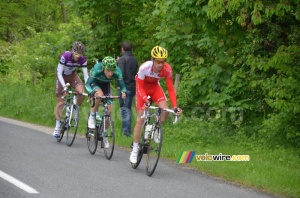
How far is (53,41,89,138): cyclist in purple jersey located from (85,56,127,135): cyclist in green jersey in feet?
2.66

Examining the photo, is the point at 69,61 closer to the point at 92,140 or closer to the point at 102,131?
the point at 92,140

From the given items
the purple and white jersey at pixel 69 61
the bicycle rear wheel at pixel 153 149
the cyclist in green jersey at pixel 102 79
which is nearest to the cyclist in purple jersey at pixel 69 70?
the purple and white jersey at pixel 69 61

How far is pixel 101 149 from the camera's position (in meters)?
12.4

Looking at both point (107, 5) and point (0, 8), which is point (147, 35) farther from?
point (0, 8)

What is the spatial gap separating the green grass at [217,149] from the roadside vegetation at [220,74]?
2cm

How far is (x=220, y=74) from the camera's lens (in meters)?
14.8

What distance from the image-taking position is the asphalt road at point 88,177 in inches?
323

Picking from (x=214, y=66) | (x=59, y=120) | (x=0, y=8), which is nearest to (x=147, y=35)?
(x=214, y=66)

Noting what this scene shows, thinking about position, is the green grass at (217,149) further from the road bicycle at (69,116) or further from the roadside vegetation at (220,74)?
the road bicycle at (69,116)

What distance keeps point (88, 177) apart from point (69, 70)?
4.63 meters

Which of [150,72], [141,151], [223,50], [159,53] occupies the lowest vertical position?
[141,151]

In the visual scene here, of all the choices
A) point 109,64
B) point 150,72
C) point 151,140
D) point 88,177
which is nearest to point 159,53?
point 150,72

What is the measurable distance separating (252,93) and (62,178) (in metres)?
6.71

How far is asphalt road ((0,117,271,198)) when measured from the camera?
26.9ft
